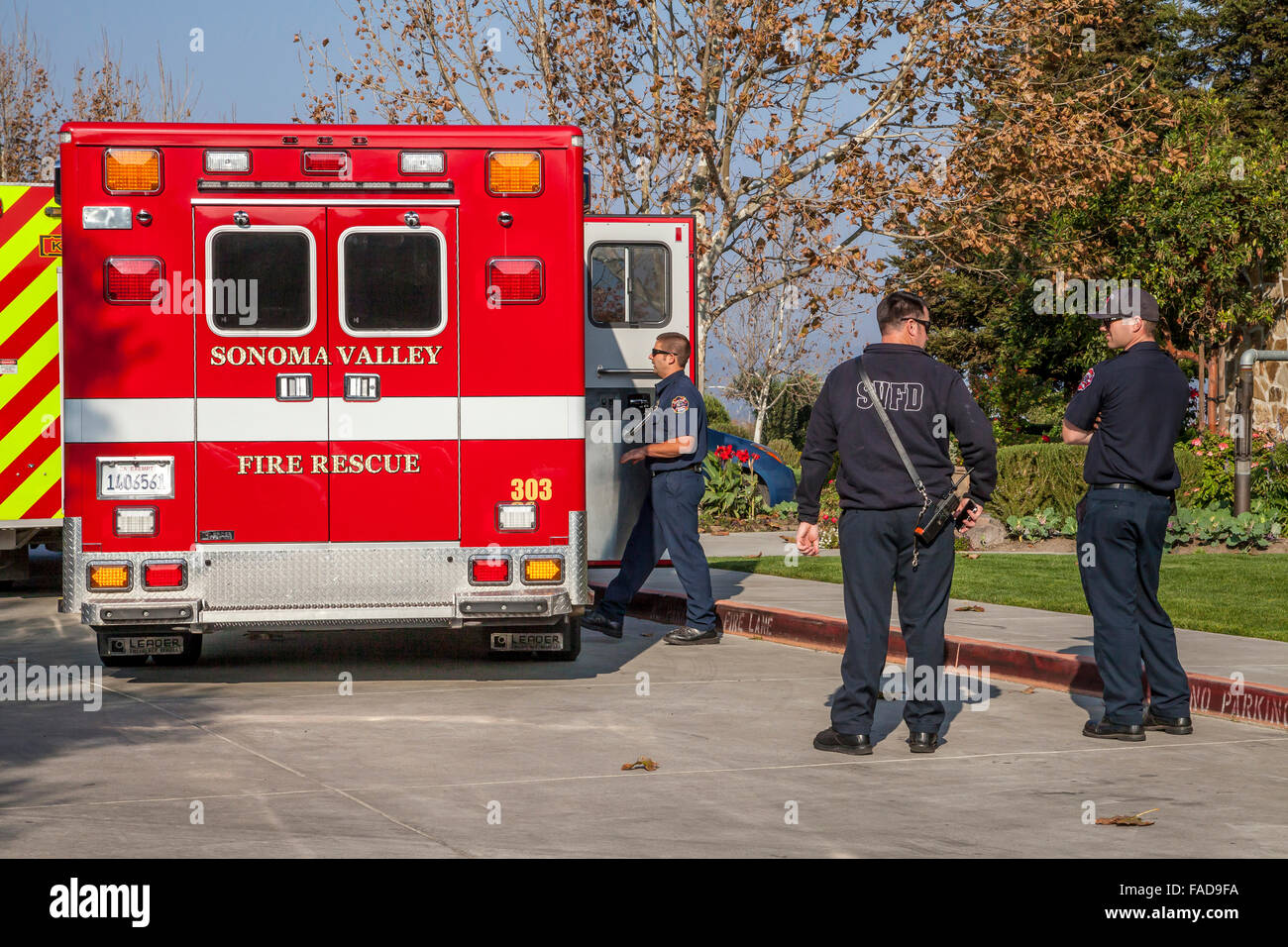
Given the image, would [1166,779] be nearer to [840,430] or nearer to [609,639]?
[840,430]

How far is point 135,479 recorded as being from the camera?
887cm

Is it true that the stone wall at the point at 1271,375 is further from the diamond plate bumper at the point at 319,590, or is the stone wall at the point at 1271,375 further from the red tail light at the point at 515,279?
the diamond plate bumper at the point at 319,590

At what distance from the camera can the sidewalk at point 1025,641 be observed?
846cm

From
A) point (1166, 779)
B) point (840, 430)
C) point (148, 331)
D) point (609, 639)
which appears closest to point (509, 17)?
point (609, 639)

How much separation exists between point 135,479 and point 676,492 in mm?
3714

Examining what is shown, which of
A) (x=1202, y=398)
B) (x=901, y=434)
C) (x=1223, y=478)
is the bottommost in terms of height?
(x=1223, y=478)

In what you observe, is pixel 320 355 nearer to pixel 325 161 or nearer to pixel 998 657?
pixel 325 161

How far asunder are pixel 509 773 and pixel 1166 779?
9.31 ft

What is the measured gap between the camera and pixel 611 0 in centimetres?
2008

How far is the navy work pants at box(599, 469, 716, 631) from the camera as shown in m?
11.0

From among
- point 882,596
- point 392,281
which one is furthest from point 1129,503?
point 392,281

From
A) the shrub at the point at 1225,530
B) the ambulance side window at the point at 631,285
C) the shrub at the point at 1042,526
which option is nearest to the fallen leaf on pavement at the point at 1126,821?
the ambulance side window at the point at 631,285

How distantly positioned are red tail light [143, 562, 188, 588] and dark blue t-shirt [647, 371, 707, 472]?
3517 mm

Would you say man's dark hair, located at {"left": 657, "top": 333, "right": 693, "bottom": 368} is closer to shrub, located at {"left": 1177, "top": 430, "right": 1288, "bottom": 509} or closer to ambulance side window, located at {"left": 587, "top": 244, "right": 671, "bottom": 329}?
ambulance side window, located at {"left": 587, "top": 244, "right": 671, "bottom": 329}
